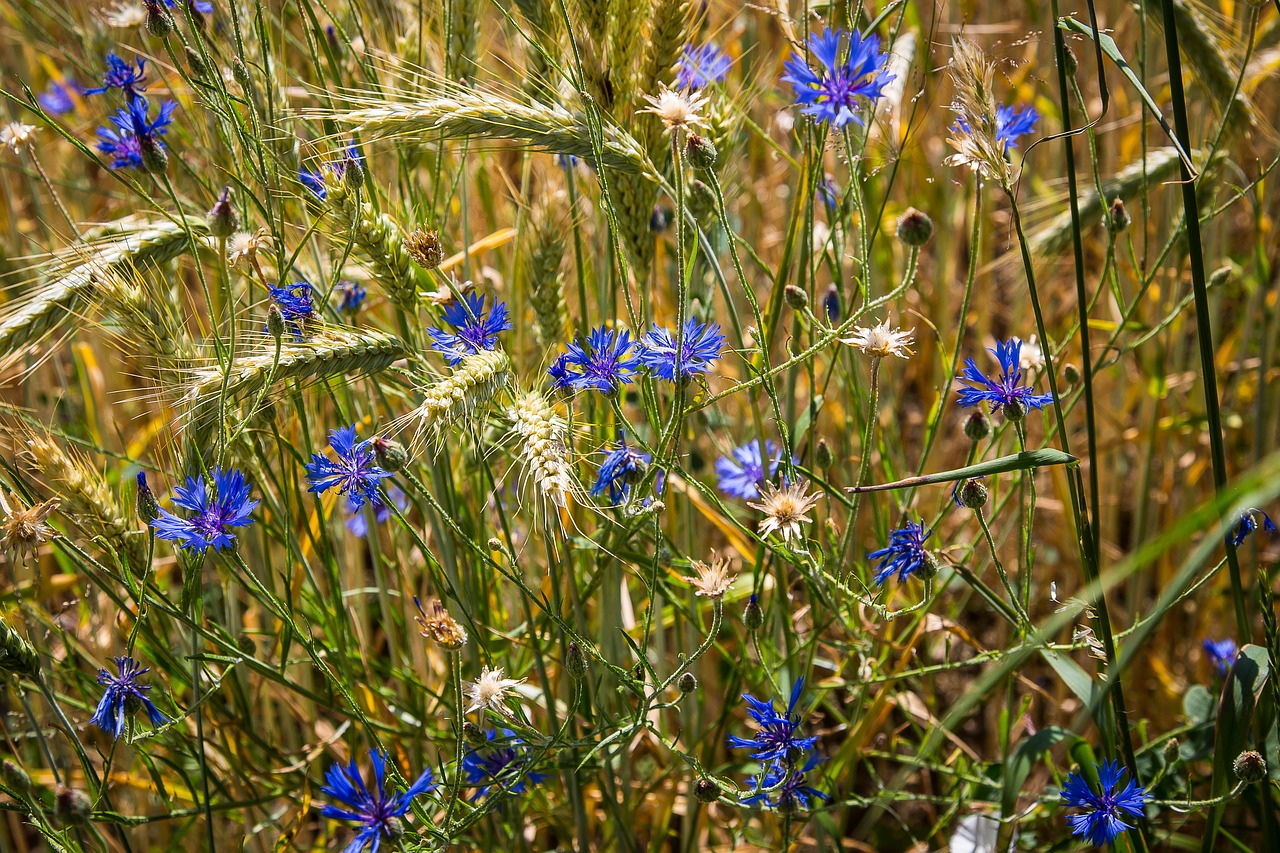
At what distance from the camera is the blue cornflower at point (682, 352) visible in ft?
3.98

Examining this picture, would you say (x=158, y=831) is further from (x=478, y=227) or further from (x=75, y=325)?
(x=478, y=227)

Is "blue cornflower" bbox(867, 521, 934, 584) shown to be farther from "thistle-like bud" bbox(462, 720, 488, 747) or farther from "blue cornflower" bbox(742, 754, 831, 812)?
"thistle-like bud" bbox(462, 720, 488, 747)

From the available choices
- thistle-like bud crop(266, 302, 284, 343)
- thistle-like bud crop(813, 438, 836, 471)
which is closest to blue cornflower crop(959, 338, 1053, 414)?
thistle-like bud crop(813, 438, 836, 471)

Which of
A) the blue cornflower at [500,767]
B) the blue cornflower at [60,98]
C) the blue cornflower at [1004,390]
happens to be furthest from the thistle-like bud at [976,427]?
the blue cornflower at [60,98]

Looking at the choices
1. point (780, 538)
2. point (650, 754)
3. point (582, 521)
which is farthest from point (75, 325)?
point (650, 754)

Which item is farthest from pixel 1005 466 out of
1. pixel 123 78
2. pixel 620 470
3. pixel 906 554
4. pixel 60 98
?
pixel 60 98

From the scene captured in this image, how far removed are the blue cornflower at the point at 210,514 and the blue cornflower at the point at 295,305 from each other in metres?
0.21

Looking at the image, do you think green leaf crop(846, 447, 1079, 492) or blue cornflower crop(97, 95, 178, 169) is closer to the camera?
green leaf crop(846, 447, 1079, 492)

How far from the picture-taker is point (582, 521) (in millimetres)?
1837

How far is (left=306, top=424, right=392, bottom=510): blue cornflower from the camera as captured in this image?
4.07 ft

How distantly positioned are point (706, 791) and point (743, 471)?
551 mm

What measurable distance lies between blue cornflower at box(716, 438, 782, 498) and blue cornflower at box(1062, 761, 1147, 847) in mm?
612

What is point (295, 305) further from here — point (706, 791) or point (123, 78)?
point (706, 791)

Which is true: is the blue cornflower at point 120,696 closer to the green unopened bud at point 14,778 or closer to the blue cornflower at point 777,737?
the green unopened bud at point 14,778
